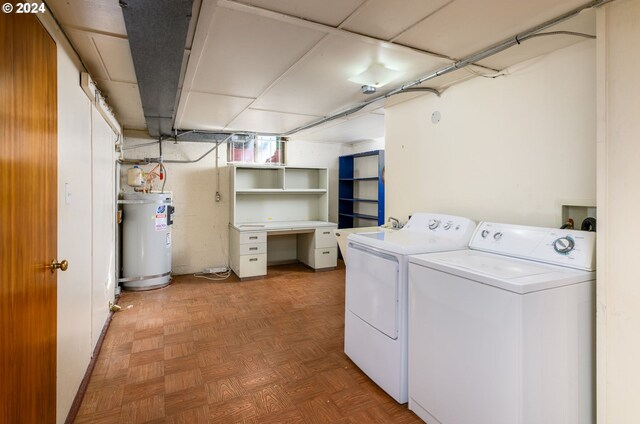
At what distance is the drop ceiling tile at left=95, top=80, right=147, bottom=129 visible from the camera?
107 inches

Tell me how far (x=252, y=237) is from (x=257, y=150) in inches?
63.0

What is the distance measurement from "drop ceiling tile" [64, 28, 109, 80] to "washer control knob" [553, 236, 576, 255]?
2.78 metres

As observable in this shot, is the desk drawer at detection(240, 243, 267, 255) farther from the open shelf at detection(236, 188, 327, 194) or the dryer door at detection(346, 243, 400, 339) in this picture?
the dryer door at detection(346, 243, 400, 339)

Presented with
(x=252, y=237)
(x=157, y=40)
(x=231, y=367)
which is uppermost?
(x=157, y=40)

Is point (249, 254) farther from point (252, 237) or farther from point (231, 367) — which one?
point (231, 367)

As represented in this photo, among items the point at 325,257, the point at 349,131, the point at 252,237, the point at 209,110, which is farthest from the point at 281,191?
the point at 209,110

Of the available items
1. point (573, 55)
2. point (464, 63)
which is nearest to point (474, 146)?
point (464, 63)

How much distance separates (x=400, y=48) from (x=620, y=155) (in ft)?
4.09

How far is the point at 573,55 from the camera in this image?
184 cm

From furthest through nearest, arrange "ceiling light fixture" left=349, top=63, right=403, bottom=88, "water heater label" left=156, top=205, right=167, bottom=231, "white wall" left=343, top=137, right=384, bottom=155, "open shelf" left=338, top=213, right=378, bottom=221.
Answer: "white wall" left=343, top=137, right=384, bottom=155, "open shelf" left=338, top=213, right=378, bottom=221, "water heater label" left=156, top=205, right=167, bottom=231, "ceiling light fixture" left=349, top=63, right=403, bottom=88

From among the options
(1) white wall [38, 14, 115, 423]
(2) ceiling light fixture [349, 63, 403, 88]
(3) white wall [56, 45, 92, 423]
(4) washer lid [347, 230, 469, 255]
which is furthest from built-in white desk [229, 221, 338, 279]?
(2) ceiling light fixture [349, 63, 403, 88]

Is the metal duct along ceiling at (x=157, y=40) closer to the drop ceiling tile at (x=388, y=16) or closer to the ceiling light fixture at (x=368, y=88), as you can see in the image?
the drop ceiling tile at (x=388, y=16)

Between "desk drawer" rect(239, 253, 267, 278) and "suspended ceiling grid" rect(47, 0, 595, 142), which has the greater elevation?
"suspended ceiling grid" rect(47, 0, 595, 142)

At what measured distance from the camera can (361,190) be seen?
5.94 m
